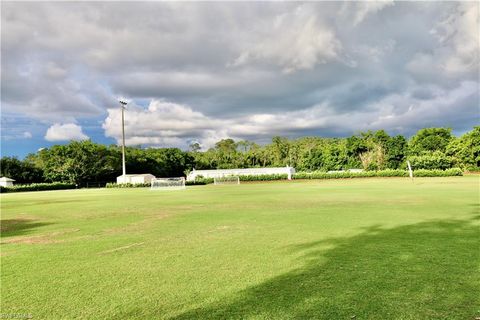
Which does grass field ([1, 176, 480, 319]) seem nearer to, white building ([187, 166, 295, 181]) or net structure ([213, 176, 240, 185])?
net structure ([213, 176, 240, 185])

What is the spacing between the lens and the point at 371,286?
5324mm

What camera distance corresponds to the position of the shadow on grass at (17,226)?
12.2 meters

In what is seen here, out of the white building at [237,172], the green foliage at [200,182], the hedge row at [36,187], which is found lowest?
the green foliage at [200,182]

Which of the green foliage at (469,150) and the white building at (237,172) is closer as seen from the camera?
the green foliage at (469,150)

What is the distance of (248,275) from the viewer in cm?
612

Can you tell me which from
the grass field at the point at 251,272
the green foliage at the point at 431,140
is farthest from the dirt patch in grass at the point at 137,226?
the green foliage at the point at 431,140

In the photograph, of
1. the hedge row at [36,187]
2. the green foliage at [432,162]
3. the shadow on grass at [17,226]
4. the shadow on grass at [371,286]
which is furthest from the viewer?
the green foliage at [432,162]

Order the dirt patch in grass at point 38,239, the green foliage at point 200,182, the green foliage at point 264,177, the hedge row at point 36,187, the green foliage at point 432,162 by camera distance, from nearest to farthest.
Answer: the dirt patch in grass at point 38,239 < the hedge row at point 36,187 < the green foliage at point 200,182 < the green foliage at point 264,177 < the green foliage at point 432,162

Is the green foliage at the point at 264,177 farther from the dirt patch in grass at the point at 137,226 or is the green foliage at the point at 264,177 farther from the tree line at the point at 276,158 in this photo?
the dirt patch in grass at the point at 137,226

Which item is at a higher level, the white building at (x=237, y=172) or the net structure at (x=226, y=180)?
the white building at (x=237, y=172)

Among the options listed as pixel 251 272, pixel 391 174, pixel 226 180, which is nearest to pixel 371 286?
pixel 251 272

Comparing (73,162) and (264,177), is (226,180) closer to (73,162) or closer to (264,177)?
(264,177)

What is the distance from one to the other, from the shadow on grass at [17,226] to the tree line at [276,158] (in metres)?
58.7

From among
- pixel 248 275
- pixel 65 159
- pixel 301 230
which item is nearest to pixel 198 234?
pixel 301 230
